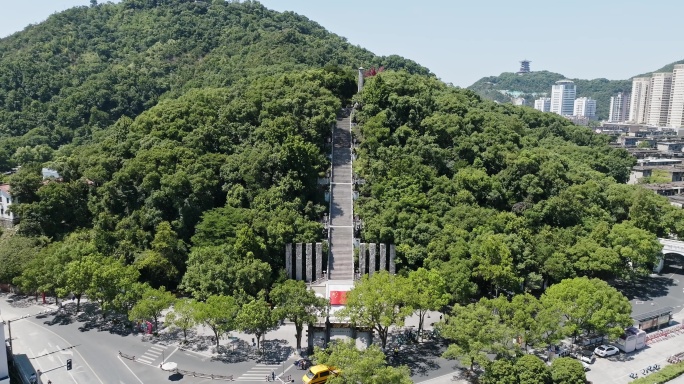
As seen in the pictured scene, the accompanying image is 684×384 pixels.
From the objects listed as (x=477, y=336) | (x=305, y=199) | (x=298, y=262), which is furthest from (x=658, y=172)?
(x=477, y=336)

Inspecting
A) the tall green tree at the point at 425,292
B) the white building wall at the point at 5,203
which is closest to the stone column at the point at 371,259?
the tall green tree at the point at 425,292

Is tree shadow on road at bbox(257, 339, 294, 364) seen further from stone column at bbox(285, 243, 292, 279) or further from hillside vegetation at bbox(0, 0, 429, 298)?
stone column at bbox(285, 243, 292, 279)

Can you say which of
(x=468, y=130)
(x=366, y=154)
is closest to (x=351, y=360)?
(x=366, y=154)

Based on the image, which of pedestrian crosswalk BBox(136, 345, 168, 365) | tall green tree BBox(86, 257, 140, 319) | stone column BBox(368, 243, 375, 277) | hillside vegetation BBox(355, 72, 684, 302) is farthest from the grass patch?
tall green tree BBox(86, 257, 140, 319)

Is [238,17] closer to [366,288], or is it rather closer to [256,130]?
[256,130]

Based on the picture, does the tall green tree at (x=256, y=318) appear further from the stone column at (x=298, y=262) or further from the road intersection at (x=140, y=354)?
the stone column at (x=298, y=262)

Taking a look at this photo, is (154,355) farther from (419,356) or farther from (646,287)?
(646,287)
